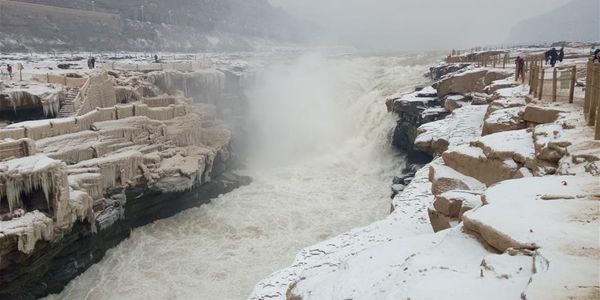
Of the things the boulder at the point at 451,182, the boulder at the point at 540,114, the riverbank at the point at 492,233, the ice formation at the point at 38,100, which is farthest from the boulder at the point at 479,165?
the ice formation at the point at 38,100

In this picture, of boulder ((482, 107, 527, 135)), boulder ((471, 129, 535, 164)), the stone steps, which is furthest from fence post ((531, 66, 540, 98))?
the stone steps

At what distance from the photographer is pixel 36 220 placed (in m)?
11.7

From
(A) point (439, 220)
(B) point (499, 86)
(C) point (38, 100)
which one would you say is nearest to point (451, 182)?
(A) point (439, 220)

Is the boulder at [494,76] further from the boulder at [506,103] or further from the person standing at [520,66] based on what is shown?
the boulder at [506,103]

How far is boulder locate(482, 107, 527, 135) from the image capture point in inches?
413

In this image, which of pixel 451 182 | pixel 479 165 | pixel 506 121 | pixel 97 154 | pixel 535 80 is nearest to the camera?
pixel 479 165

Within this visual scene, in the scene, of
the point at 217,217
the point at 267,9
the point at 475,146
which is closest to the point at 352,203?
the point at 217,217

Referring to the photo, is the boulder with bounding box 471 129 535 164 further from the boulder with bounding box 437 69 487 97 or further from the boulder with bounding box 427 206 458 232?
the boulder with bounding box 437 69 487 97

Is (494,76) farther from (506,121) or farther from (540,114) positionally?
(540,114)

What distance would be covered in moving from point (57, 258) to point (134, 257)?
8.41ft

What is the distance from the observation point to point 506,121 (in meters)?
10.7

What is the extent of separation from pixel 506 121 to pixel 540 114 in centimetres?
92

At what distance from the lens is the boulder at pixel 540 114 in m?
9.57

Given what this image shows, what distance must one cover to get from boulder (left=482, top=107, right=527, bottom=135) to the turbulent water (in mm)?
7372
